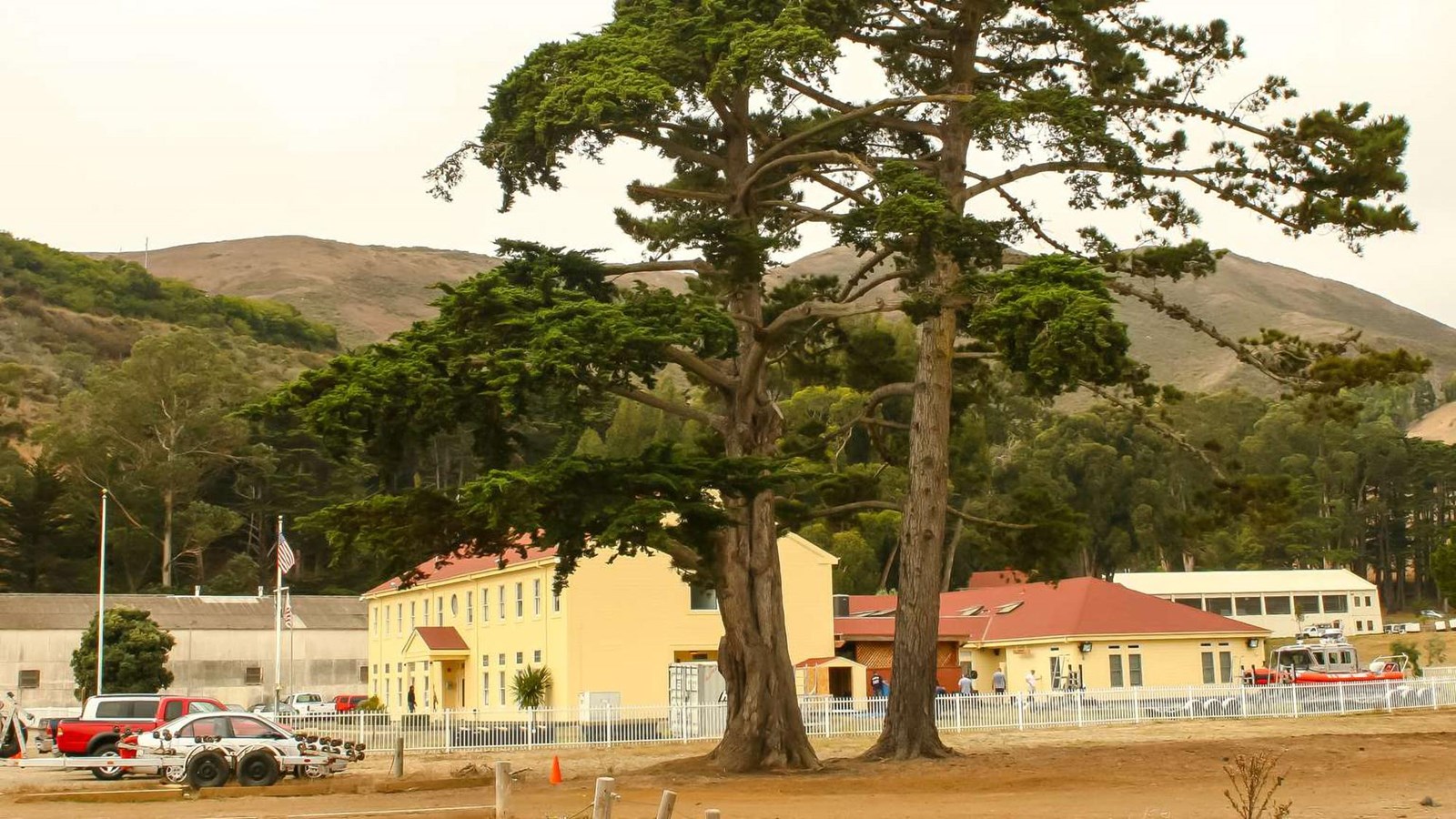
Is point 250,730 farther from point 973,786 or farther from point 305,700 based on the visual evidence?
point 305,700

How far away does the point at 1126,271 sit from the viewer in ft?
89.3

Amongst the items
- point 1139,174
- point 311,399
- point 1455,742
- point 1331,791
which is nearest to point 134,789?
point 311,399

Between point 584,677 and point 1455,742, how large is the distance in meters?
24.3

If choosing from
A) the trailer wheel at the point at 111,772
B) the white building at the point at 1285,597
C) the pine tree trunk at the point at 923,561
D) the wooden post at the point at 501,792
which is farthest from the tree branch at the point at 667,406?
the white building at the point at 1285,597

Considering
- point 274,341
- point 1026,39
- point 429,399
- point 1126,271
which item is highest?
point 274,341

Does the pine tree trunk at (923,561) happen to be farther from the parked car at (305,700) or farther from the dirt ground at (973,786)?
the parked car at (305,700)

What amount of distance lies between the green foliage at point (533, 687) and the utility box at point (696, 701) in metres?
3.56

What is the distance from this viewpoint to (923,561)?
27.4 metres

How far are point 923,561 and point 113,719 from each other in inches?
647

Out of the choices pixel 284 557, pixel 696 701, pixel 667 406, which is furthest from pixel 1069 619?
pixel 667 406

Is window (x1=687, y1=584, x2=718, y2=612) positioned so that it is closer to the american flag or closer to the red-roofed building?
the red-roofed building

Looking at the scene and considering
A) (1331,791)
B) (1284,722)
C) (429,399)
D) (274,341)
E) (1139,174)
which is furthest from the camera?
(274,341)

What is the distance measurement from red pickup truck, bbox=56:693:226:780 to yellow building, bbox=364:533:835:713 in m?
10.6

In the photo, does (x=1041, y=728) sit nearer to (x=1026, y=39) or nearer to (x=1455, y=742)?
(x=1455, y=742)
